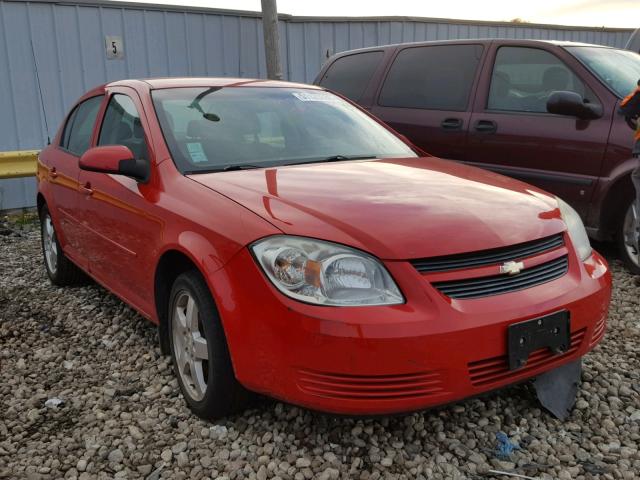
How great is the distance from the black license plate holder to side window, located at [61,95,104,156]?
3036 millimetres

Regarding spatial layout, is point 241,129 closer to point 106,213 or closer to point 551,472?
point 106,213

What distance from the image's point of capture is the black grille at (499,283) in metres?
2.21

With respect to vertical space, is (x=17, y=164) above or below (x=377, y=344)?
below

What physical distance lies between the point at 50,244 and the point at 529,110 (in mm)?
3970

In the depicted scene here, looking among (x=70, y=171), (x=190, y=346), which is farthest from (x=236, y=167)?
(x=70, y=171)

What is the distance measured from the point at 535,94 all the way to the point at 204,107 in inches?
118

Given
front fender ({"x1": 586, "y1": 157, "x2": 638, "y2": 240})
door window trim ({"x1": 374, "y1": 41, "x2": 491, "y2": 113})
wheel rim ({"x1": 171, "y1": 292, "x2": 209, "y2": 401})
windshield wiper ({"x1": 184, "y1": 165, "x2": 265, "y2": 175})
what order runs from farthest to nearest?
door window trim ({"x1": 374, "y1": 41, "x2": 491, "y2": 113}) → front fender ({"x1": 586, "y1": 157, "x2": 638, "y2": 240}) → windshield wiper ({"x1": 184, "y1": 165, "x2": 265, "y2": 175}) → wheel rim ({"x1": 171, "y1": 292, "x2": 209, "y2": 401})

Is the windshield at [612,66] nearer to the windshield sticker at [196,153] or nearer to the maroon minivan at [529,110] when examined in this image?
the maroon minivan at [529,110]

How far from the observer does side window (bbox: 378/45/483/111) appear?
545 cm

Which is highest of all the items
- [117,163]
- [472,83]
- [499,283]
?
[472,83]

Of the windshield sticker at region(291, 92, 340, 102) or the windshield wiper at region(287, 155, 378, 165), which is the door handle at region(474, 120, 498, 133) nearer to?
the windshield sticker at region(291, 92, 340, 102)

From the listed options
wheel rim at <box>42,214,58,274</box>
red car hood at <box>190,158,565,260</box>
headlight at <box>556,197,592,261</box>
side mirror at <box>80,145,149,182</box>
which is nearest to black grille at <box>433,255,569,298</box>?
red car hood at <box>190,158,565,260</box>

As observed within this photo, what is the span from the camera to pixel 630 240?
4605mm

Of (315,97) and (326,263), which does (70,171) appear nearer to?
(315,97)
